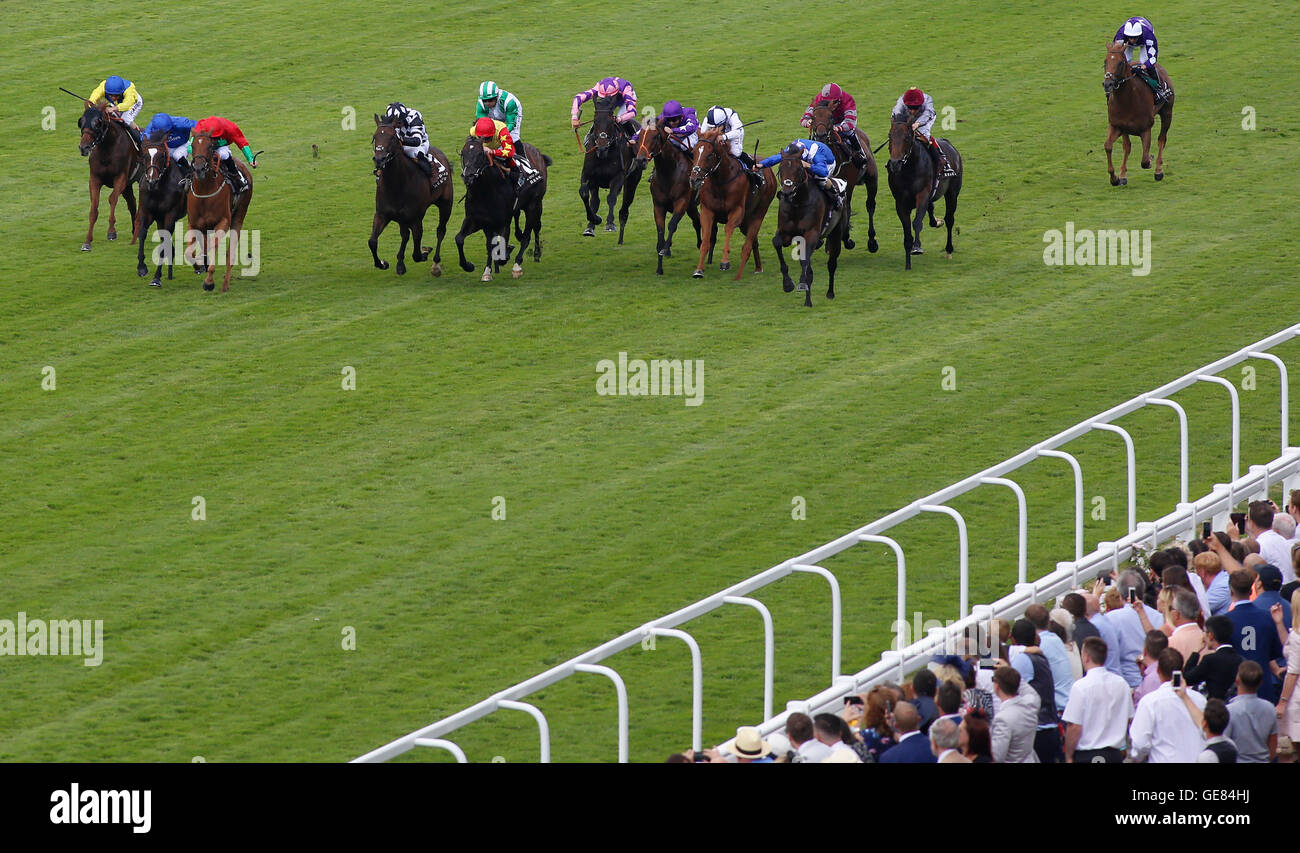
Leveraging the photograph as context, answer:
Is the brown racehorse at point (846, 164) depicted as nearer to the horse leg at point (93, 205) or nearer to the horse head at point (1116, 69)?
the horse head at point (1116, 69)

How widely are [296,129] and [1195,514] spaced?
680 inches

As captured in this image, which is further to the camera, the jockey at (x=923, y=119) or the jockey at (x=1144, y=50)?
the jockey at (x=1144, y=50)

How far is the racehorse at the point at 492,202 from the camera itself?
731 inches

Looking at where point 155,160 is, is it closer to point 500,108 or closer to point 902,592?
point 500,108

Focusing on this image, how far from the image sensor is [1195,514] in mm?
11703

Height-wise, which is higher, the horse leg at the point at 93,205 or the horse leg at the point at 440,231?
the horse leg at the point at 93,205

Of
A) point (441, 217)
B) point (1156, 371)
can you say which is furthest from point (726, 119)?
point (1156, 371)

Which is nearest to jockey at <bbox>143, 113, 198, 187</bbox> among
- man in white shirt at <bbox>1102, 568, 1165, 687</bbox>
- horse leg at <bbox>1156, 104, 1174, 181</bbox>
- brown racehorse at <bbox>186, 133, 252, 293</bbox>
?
brown racehorse at <bbox>186, 133, 252, 293</bbox>

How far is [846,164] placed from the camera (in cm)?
1964

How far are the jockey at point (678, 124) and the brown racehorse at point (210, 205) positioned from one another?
4.13m

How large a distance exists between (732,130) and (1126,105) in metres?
6.22

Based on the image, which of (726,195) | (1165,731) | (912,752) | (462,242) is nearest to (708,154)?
(726,195)

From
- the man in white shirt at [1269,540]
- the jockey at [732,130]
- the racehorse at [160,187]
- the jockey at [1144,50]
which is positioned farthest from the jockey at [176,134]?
the man in white shirt at [1269,540]
